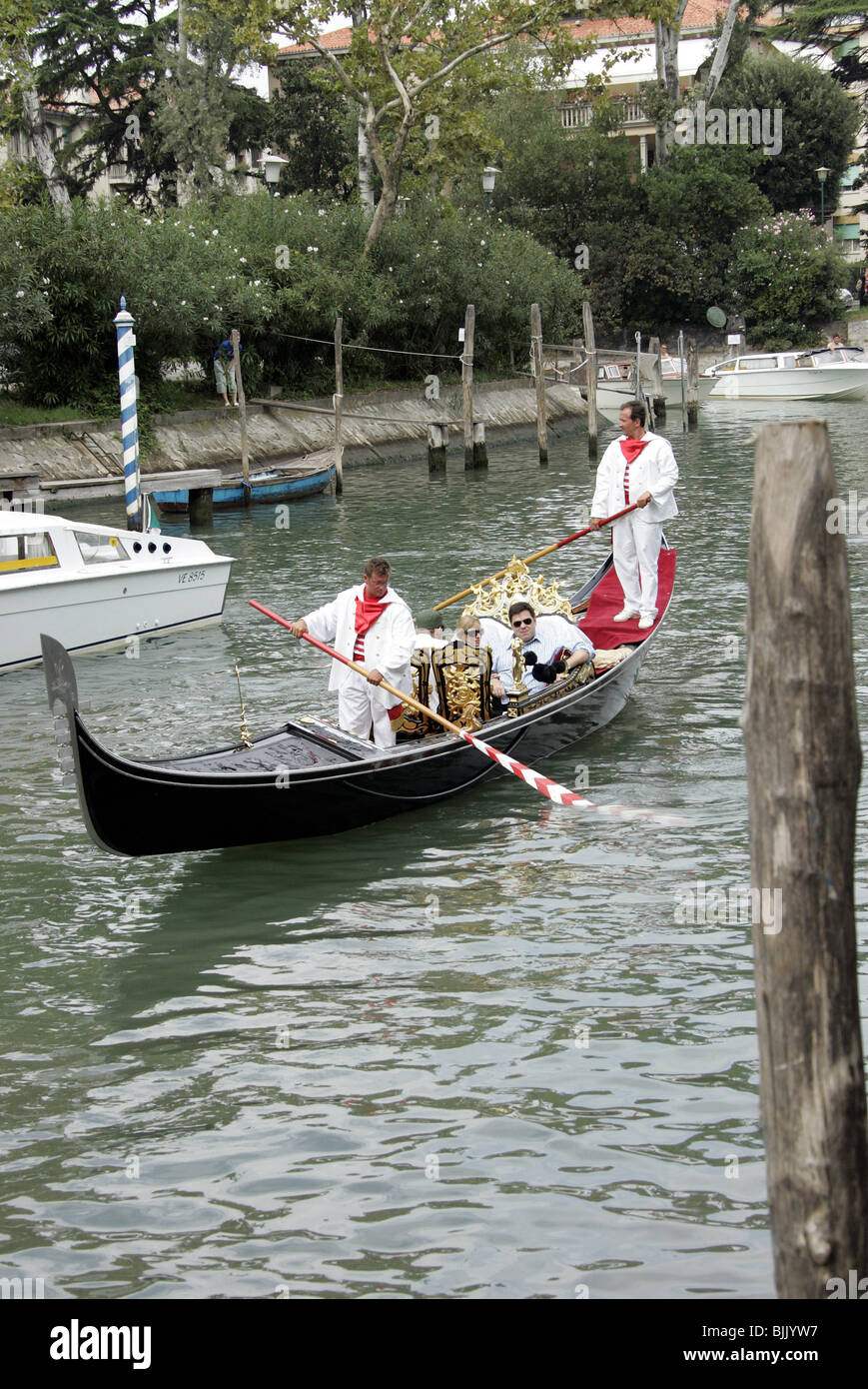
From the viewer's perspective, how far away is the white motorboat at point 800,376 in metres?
36.2

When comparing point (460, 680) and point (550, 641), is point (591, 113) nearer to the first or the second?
point (550, 641)

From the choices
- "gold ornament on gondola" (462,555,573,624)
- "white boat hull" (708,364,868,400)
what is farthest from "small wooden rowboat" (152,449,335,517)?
"white boat hull" (708,364,868,400)

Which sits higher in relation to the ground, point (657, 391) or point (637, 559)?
point (657, 391)

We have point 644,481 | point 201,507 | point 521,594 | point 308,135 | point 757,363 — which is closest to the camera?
point 521,594

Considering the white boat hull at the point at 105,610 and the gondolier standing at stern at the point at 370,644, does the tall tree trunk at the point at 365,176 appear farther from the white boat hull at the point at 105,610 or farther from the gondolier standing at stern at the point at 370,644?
the gondolier standing at stern at the point at 370,644

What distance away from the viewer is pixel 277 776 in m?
7.57

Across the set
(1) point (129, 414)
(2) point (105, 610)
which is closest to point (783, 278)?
(1) point (129, 414)

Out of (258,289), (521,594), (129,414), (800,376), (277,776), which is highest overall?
(258,289)

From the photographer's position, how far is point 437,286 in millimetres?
33062

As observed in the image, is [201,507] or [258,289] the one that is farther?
[258,289]

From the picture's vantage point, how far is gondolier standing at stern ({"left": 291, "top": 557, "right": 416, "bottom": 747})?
27.1 feet

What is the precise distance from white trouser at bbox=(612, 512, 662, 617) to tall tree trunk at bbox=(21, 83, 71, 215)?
2841 centimetres

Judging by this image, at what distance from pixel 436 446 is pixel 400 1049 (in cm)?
2093

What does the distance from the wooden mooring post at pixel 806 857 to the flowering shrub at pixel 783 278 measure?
42736 millimetres
